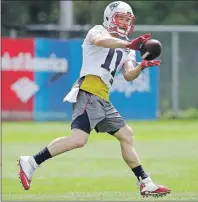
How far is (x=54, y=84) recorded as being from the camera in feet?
83.4

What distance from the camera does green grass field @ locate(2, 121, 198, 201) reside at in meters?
11.1

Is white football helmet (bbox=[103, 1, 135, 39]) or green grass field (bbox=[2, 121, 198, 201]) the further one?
green grass field (bbox=[2, 121, 198, 201])

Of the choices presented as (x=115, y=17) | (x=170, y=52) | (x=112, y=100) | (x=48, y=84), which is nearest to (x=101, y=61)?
(x=115, y=17)

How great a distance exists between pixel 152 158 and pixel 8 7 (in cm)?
1805

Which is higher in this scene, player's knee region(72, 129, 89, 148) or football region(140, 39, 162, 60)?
football region(140, 39, 162, 60)

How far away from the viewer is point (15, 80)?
25.0 meters

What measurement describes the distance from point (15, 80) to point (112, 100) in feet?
8.27

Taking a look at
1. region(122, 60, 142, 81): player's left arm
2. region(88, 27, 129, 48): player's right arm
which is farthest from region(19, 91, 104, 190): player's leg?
region(88, 27, 129, 48): player's right arm

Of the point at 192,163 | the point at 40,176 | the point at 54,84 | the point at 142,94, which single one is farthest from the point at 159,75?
the point at 40,176

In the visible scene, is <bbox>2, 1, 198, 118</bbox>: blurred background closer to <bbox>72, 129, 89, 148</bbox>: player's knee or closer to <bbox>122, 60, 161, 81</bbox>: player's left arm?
<bbox>122, 60, 161, 81</bbox>: player's left arm

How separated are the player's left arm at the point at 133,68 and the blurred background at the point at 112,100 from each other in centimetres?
146

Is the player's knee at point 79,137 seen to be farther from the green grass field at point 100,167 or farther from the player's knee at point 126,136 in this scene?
the green grass field at point 100,167

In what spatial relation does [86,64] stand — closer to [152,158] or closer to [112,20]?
[112,20]

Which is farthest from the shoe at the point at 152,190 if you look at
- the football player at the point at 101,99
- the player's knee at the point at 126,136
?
the player's knee at the point at 126,136
